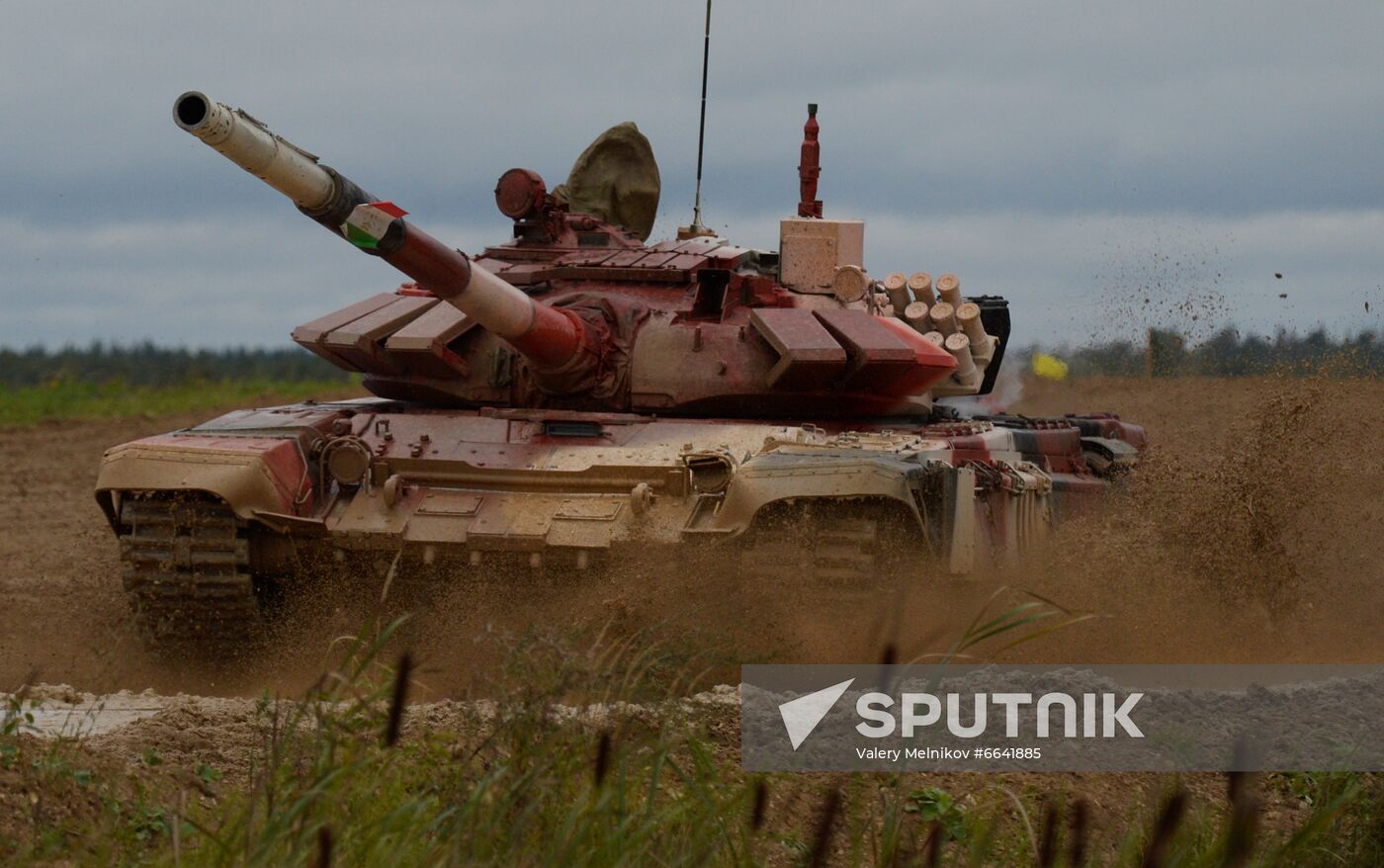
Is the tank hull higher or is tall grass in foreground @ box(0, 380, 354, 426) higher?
tall grass in foreground @ box(0, 380, 354, 426)

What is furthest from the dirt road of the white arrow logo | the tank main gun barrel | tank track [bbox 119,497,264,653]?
the tank main gun barrel

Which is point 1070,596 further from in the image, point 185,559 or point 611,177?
point 185,559

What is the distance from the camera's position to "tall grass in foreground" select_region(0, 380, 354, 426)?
94.9ft

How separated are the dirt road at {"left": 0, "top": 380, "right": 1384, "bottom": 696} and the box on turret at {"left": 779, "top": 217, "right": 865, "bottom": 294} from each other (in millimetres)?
2261

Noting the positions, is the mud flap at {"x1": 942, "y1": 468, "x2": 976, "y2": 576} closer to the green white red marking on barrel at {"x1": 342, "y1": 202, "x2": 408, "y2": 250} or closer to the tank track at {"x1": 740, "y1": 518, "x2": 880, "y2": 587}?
the tank track at {"x1": 740, "y1": 518, "x2": 880, "y2": 587}

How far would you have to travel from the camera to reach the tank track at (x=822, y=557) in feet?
29.3

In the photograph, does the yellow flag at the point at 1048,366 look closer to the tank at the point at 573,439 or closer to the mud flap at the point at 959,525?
the tank at the point at 573,439

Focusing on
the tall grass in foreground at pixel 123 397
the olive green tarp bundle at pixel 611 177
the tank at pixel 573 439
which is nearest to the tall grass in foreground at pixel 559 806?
the tank at pixel 573 439

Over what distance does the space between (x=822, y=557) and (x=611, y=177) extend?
5.25 meters

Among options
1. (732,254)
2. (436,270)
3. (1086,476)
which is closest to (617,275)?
(732,254)

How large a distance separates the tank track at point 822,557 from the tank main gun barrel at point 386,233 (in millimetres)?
1927

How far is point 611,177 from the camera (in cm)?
1345

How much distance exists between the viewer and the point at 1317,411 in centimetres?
1355

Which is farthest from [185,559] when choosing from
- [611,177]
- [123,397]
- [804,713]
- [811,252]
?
[123,397]
